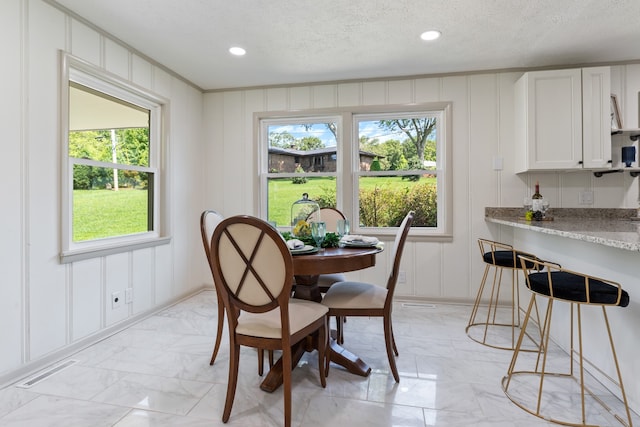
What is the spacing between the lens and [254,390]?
1.84 m

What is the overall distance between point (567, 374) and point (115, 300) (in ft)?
10.7

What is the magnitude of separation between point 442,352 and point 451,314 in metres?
0.87

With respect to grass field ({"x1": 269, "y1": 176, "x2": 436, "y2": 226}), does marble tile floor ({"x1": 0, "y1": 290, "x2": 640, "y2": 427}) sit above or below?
below

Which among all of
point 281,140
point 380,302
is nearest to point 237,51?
point 281,140

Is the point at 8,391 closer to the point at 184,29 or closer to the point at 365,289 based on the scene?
the point at 365,289

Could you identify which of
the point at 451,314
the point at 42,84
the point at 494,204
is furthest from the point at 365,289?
the point at 42,84

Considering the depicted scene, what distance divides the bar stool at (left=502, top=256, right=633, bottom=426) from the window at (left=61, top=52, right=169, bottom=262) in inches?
115

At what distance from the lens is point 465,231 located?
336 centimetres

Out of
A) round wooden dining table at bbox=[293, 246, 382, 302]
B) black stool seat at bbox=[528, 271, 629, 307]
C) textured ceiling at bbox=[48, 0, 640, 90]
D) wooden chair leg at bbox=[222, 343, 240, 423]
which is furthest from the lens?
textured ceiling at bbox=[48, 0, 640, 90]

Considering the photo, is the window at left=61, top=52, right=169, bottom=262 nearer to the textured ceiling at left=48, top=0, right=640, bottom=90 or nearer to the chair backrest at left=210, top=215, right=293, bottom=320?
the textured ceiling at left=48, top=0, right=640, bottom=90

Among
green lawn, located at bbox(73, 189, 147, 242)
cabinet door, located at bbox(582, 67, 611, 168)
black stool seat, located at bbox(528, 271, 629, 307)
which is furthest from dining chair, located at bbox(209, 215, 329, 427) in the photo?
cabinet door, located at bbox(582, 67, 611, 168)

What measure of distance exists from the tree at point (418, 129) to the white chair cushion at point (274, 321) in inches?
94.3

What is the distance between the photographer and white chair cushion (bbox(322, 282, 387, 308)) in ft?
6.31

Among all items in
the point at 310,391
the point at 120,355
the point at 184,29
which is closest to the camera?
the point at 310,391
